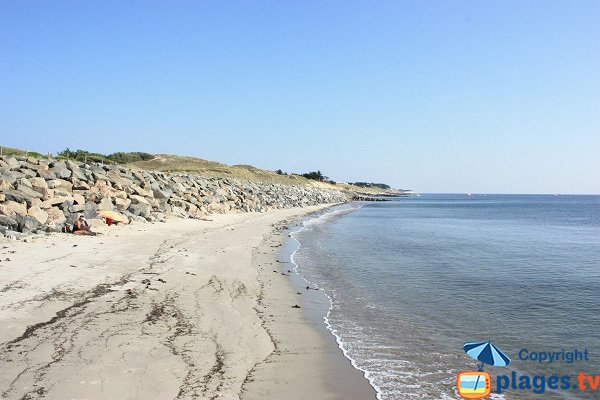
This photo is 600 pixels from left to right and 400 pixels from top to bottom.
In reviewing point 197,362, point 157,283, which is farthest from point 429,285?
point 197,362

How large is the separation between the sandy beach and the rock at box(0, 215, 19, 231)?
1.55 metres

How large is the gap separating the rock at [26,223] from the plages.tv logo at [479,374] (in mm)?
14183

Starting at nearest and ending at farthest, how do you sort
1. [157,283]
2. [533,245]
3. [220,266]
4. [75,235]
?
[157,283]
[220,266]
[75,235]
[533,245]

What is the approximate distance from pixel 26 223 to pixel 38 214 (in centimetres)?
103

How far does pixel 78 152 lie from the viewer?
144ft

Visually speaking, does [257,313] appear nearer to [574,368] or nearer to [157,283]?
[157,283]

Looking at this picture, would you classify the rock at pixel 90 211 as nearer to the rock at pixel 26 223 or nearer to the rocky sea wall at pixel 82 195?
the rocky sea wall at pixel 82 195

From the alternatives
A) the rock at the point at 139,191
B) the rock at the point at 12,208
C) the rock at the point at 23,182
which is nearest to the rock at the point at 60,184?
the rock at the point at 23,182

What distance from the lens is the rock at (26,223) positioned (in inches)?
575

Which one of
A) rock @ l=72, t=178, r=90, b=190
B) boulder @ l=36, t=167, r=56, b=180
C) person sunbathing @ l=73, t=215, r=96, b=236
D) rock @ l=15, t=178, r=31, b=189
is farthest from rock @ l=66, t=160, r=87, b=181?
person sunbathing @ l=73, t=215, r=96, b=236

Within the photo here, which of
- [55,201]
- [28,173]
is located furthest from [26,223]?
[28,173]

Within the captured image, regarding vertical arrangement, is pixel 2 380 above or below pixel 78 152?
below

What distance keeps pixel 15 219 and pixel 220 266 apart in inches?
285

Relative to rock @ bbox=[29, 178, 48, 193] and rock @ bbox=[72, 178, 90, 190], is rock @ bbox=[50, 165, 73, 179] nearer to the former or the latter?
rock @ bbox=[72, 178, 90, 190]
